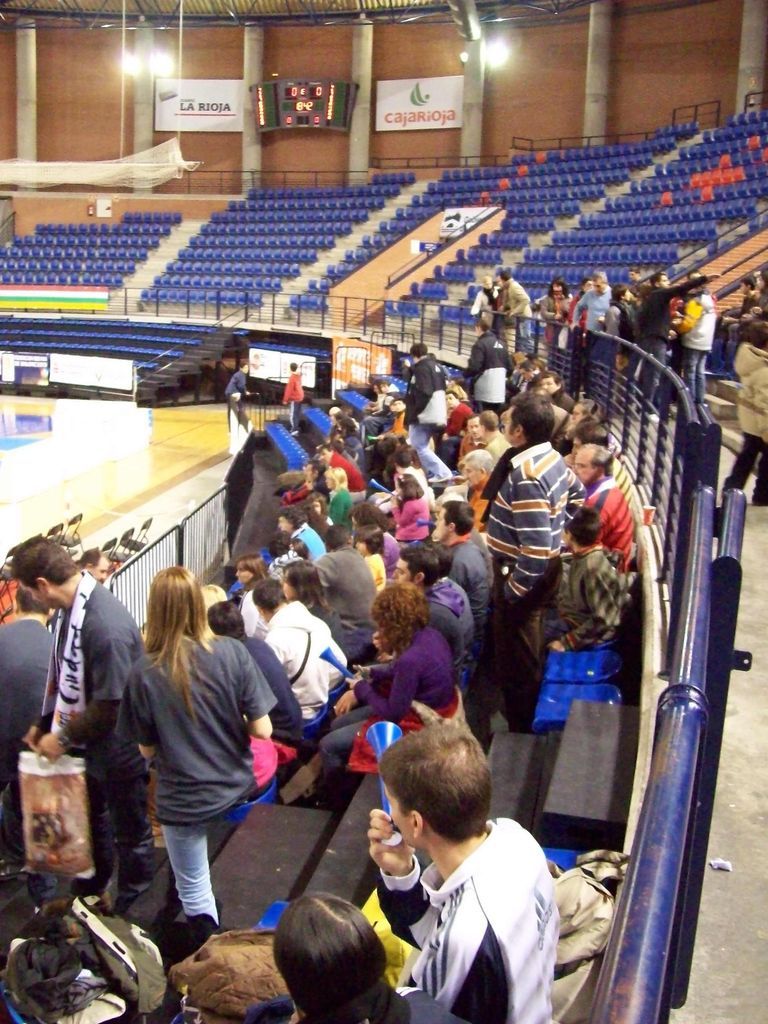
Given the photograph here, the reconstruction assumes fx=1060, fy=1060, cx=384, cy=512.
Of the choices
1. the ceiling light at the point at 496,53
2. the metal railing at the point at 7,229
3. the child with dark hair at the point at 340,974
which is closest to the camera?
the child with dark hair at the point at 340,974

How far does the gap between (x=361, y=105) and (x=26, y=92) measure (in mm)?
10308

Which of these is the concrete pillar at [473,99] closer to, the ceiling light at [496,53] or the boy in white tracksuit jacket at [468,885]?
the ceiling light at [496,53]

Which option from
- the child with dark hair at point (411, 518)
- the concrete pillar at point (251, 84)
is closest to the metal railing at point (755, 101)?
the concrete pillar at point (251, 84)

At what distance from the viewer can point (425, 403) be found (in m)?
9.83

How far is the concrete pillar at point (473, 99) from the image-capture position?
1158 inches

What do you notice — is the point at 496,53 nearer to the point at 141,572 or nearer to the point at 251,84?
the point at 251,84

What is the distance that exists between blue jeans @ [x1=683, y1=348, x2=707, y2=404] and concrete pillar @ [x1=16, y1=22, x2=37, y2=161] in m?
28.6

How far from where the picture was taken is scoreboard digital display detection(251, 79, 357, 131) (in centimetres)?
3103

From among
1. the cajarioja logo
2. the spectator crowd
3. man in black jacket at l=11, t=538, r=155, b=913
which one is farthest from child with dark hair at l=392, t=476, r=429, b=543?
the cajarioja logo

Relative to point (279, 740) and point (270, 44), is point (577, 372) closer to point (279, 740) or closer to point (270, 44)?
point (279, 740)

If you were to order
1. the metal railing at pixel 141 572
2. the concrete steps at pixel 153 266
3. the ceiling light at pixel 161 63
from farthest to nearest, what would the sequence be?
the ceiling light at pixel 161 63
the concrete steps at pixel 153 266
the metal railing at pixel 141 572

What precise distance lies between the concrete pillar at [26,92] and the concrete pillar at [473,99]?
13249 millimetres

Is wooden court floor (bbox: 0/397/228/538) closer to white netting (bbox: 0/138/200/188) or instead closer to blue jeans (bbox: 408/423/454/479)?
blue jeans (bbox: 408/423/454/479)

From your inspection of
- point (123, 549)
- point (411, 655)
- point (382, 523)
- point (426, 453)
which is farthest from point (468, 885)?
point (123, 549)
